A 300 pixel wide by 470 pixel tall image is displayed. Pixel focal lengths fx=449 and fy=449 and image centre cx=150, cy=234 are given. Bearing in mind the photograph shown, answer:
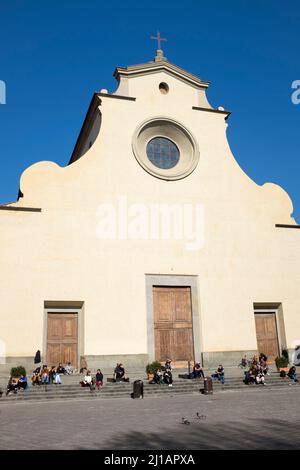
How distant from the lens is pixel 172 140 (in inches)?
1024

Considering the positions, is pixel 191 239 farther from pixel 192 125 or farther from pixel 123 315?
pixel 192 125

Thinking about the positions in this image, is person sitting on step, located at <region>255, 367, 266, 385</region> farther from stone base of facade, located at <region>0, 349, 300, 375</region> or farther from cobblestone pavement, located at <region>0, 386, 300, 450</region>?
cobblestone pavement, located at <region>0, 386, 300, 450</region>

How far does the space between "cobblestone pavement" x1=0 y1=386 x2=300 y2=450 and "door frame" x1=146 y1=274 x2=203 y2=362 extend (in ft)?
20.3

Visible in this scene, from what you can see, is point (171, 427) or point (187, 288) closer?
point (171, 427)

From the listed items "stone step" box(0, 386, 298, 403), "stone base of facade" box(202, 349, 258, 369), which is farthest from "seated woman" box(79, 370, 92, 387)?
"stone base of facade" box(202, 349, 258, 369)

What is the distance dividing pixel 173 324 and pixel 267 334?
5559mm

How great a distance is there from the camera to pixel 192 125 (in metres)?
26.0

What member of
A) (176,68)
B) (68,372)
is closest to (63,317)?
(68,372)

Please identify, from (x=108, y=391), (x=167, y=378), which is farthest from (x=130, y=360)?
(x=108, y=391)

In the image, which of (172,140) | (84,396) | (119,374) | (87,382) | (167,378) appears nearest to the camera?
(84,396)

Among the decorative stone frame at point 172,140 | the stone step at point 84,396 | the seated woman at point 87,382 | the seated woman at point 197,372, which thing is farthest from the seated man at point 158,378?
the decorative stone frame at point 172,140

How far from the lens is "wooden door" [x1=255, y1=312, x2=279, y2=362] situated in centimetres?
2416

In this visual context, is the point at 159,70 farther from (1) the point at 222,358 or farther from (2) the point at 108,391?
(2) the point at 108,391

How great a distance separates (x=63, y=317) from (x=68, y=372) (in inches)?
101
